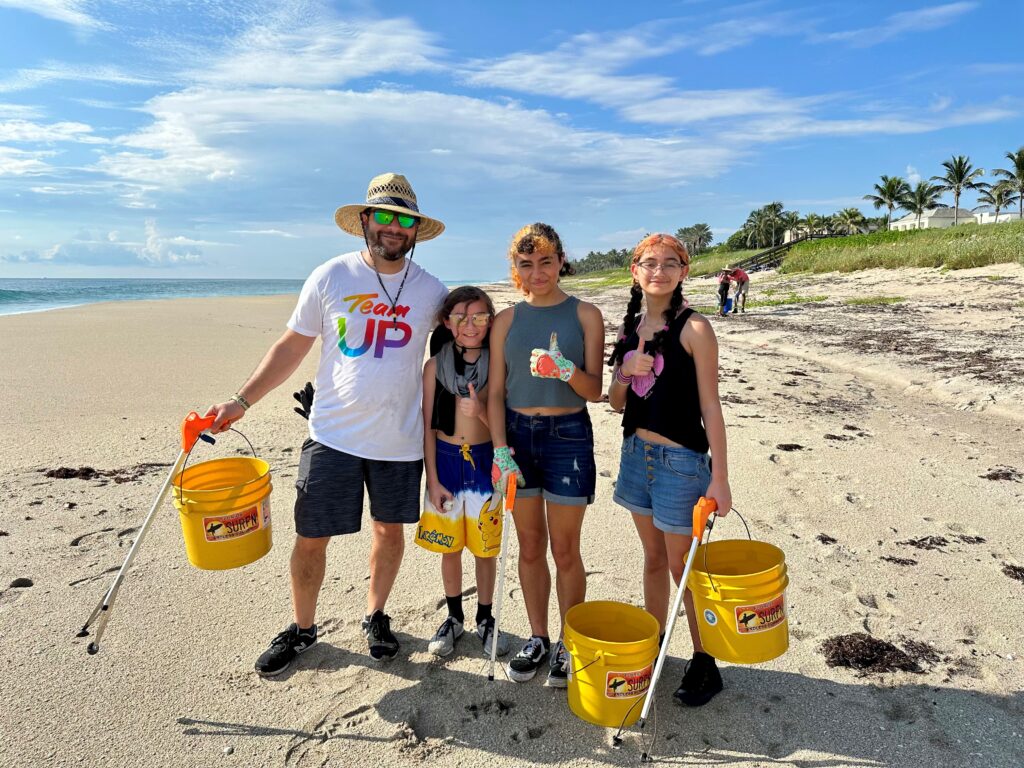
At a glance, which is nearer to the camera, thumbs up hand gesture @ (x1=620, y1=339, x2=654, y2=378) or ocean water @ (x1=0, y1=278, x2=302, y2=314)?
thumbs up hand gesture @ (x1=620, y1=339, x2=654, y2=378)

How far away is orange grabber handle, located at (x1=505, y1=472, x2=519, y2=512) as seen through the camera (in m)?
2.99

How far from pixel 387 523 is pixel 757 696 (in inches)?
81.2

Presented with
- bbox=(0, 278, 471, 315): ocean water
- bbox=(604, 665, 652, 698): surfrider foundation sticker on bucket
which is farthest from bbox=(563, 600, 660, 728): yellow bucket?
bbox=(0, 278, 471, 315): ocean water

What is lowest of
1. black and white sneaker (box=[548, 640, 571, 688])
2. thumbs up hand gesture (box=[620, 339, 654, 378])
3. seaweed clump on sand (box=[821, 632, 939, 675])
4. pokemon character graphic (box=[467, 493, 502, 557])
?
seaweed clump on sand (box=[821, 632, 939, 675])

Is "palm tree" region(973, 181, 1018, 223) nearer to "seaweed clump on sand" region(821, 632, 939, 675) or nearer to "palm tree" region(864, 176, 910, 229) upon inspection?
"palm tree" region(864, 176, 910, 229)

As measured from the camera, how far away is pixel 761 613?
275cm

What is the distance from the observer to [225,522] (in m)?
3.19

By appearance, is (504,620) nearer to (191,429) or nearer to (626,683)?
(626,683)

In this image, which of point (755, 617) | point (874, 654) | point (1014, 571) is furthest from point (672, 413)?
point (1014, 571)

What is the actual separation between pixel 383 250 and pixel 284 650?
214 centimetres

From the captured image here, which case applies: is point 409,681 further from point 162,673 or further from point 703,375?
point 703,375

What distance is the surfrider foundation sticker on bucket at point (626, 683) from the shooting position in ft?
8.96

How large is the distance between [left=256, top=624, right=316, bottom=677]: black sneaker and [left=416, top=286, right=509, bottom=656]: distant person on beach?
2.17ft

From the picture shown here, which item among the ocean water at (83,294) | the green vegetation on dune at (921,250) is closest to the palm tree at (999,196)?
the green vegetation on dune at (921,250)
